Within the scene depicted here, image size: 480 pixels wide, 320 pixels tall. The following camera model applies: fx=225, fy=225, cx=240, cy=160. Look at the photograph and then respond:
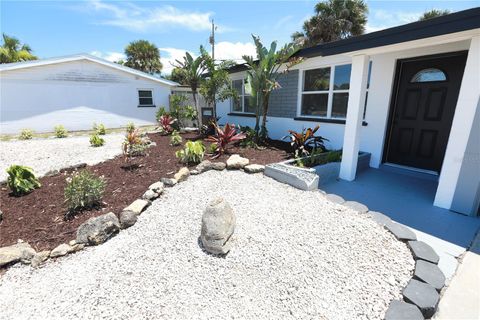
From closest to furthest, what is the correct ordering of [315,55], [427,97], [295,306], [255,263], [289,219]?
[295,306], [255,263], [289,219], [427,97], [315,55]

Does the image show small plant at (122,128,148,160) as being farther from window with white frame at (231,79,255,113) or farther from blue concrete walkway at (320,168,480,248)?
window with white frame at (231,79,255,113)

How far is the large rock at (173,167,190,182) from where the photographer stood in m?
4.51

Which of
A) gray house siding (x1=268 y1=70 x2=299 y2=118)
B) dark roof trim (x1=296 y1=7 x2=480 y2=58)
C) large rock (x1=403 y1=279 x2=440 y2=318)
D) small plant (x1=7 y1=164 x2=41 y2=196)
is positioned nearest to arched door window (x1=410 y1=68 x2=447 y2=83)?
dark roof trim (x1=296 y1=7 x2=480 y2=58)

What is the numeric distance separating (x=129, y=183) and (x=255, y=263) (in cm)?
320

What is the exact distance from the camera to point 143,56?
21781 millimetres

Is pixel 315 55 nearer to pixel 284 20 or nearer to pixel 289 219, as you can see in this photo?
pixel 284 20

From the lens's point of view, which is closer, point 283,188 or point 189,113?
point 283,188

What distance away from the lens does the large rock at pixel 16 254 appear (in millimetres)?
2671

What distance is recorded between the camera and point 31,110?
36.0 feet

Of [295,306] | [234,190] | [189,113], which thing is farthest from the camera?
[189,113]

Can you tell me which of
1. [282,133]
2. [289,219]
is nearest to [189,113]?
[282,133]

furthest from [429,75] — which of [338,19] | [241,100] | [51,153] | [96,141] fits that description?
[338,19]

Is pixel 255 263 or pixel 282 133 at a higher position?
pixel 282 133

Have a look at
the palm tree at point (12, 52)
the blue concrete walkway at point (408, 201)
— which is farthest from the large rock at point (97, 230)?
the palm tree at point (12, 52)
